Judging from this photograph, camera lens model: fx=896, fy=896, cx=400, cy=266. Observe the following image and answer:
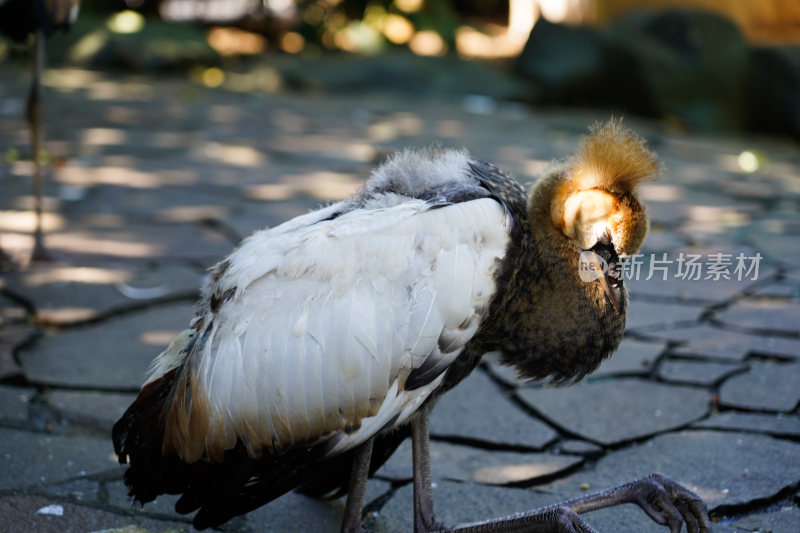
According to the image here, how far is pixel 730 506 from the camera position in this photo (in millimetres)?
2578

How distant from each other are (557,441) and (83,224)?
3.10 m

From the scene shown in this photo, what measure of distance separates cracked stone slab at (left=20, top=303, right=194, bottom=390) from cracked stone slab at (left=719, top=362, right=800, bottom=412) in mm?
2166

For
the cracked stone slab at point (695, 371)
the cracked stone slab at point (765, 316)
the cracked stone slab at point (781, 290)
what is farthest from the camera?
the cracked stone slab at point (781, 290)

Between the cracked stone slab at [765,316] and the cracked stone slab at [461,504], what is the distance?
1.66m

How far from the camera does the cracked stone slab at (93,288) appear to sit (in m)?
3.85

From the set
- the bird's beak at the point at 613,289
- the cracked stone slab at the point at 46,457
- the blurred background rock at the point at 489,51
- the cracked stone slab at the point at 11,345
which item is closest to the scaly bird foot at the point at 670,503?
the bird's beak at the point at 613,289

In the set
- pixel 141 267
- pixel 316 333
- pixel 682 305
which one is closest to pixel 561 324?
pixel 316 333

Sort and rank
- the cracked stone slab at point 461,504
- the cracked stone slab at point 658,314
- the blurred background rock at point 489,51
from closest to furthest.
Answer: the cracked stone slab at point 461,504 → the cracked stone slab at point 658,314 → the blurred background rock at point 489,51

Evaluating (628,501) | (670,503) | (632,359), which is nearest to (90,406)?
(628,501)

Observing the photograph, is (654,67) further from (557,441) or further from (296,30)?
(557,441)

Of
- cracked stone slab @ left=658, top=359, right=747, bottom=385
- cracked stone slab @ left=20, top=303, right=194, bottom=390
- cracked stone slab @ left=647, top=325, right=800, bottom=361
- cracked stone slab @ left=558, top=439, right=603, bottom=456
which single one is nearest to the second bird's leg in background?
cracked stone slab @ left=558, top=439, right=603, bottom=456

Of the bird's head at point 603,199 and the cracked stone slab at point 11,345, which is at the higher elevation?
the bird's head at point 603,199

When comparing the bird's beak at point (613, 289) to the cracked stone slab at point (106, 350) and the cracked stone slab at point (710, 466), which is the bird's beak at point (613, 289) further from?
the cracked stone slab at point (106, 350)

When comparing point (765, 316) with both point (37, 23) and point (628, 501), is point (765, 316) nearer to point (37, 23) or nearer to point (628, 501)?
point (628, 501)
